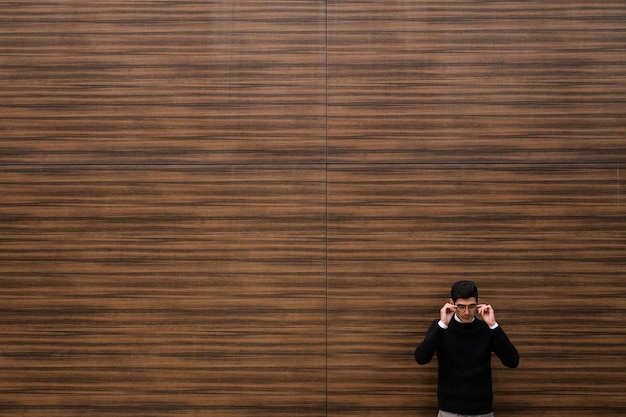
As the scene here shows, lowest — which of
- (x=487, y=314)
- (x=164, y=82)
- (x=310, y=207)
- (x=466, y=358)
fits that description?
(x=466, y=358)

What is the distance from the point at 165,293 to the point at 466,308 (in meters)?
1.52

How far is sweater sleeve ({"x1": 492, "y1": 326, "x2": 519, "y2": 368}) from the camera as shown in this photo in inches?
113

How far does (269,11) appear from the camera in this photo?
3293mm

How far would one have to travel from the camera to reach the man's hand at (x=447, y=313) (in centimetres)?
291

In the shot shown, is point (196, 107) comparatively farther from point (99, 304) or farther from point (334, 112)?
point (99, 304)

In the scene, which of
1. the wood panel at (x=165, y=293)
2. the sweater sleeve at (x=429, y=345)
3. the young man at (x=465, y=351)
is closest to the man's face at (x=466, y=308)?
the young man at (x=465, y=351)

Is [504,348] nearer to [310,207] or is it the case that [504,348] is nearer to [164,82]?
[310,207]

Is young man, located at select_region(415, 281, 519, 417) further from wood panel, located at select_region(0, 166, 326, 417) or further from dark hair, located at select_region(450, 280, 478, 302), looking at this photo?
wood panel, located at select_region(0, 166, 326, 417)

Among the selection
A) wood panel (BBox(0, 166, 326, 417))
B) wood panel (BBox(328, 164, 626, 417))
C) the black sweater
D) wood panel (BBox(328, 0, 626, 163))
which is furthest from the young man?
wood panel (BBox(328, 0, 626, 163))

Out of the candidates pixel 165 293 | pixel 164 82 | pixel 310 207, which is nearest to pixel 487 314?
pixel 310 207

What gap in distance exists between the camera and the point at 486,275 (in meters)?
3.20

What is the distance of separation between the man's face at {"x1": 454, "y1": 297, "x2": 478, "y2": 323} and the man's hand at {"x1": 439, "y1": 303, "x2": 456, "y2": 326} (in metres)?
0.04

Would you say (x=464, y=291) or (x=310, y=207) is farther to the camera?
(x=310, y=207)

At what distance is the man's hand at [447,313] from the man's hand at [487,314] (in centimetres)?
14
